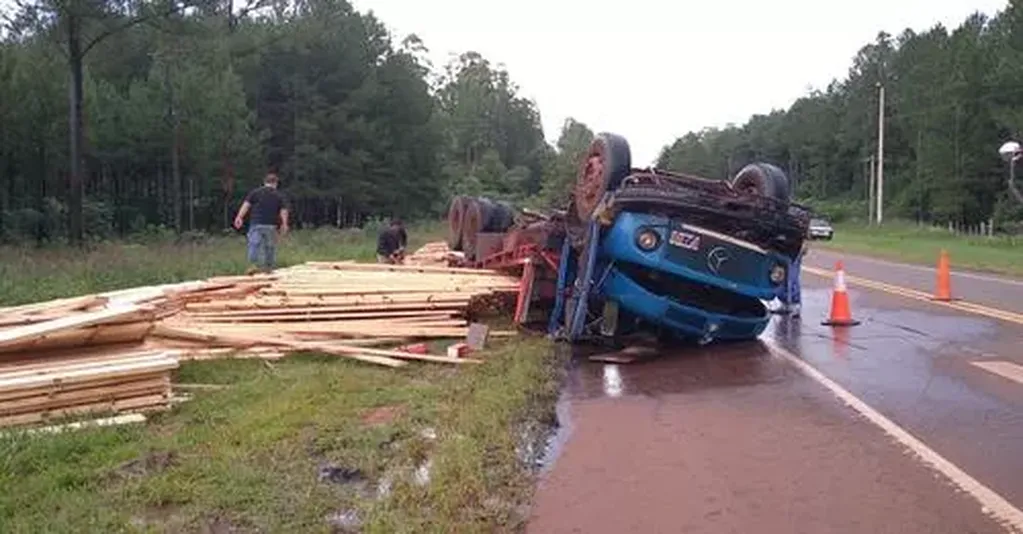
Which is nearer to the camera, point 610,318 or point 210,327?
point 210,327

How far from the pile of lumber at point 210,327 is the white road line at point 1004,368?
494cm

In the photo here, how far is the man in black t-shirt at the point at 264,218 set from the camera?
15.5 meters

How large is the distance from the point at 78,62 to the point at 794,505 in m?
32.9

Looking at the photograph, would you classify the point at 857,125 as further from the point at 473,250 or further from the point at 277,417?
the point at 277,417

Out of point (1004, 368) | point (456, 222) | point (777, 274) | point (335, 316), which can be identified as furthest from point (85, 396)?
point (456, 222)

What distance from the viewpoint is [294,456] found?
6461 mm

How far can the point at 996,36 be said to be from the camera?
278ft

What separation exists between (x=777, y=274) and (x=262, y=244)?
8.25 meters

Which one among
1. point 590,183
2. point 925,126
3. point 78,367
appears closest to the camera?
point 78,367

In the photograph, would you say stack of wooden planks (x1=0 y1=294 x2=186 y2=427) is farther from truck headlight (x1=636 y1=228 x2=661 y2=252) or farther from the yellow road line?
the yellow road line

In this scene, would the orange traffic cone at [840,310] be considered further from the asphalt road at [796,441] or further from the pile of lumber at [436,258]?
the pile of lumber at [436,258]

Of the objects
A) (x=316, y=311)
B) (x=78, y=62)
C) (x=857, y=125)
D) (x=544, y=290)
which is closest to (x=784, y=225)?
(x=544, y=290)

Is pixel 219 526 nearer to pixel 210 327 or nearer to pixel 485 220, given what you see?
pixel 210 327

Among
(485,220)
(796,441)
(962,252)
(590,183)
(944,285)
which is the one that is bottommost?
(962,252)
